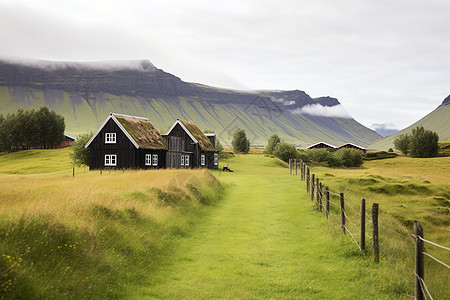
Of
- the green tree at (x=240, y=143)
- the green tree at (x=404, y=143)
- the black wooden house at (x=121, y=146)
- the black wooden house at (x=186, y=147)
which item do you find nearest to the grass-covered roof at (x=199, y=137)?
the black wooden house at (x=186, y=147)

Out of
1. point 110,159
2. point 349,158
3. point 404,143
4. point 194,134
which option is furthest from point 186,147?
point 404,143

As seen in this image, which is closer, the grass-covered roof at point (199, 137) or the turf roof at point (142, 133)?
the turf roof at point (142, 133)

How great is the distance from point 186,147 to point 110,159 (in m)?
13.3

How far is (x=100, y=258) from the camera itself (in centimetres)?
970

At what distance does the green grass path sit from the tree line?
10623 cm

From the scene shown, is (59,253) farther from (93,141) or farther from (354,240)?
(93,141)

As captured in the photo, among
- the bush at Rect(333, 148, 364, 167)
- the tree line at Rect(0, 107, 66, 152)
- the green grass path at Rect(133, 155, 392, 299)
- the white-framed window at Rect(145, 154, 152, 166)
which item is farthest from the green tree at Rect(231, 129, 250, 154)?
the green grass path at Rect(133, 155, 392, 299)

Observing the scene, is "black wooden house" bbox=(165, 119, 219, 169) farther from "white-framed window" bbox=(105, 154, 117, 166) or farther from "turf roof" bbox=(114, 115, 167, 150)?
"white-framed window" bbox=(105, 154, 117, 166)

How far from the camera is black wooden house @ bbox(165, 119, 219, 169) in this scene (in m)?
54.9

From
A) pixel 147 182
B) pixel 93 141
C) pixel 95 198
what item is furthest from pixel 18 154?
pixel 95 198

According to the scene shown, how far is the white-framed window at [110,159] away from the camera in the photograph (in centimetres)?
4859

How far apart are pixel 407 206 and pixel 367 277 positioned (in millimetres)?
17846

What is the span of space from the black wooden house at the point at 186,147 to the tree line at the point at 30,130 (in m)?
68.6

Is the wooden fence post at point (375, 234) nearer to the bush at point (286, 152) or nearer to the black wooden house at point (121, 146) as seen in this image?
the black wooden house at point (121, 146)
